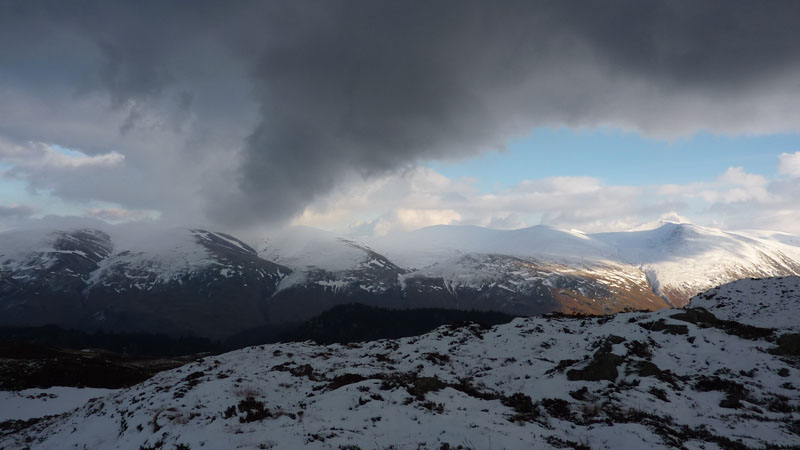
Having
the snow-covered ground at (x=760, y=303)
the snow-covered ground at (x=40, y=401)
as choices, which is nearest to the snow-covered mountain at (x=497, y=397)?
the snow-covered ground at (x=760, y=303)

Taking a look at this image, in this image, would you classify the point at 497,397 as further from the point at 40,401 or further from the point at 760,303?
the point at 40,401

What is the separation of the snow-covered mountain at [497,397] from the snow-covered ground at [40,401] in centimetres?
753

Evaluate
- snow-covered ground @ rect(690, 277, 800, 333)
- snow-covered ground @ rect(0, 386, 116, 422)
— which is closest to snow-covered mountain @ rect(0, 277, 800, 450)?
snow-covered ground @ rect(690, 277, 800, 333)

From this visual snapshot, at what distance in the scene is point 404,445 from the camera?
1488cm

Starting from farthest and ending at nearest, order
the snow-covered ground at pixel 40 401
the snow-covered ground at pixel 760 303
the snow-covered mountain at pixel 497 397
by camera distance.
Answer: the snow-covered ground at pixel 760 303, the snow-covered ground at pixel 40 401, the snow-covered mountain at pixel 497 397

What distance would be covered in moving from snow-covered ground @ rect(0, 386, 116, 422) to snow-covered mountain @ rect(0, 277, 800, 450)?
24.7 feet

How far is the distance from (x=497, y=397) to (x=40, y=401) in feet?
163

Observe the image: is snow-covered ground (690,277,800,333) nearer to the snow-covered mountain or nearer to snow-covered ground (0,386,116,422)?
the snow-covered mountain

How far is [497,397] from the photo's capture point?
2456 centimetres

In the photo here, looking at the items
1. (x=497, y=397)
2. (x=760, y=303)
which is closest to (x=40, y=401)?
(x=497, y=397)

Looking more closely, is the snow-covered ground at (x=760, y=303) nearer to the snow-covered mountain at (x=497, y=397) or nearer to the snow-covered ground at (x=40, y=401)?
the snow-covered mountain at (x=497, y=397)

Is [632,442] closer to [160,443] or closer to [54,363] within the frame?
[160,443]

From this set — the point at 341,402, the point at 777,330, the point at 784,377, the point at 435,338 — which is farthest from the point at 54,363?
the point at 777,330

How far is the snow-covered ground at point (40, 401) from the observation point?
124ft
